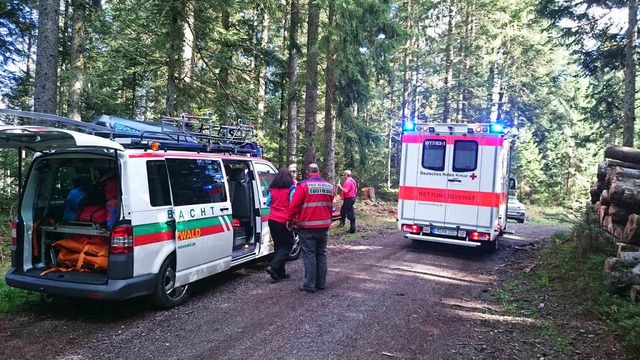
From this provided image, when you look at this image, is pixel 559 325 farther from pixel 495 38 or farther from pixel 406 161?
pixel 495 38

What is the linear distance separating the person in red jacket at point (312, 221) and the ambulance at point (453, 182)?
14.2 ft

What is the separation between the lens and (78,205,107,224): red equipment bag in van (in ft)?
18.4

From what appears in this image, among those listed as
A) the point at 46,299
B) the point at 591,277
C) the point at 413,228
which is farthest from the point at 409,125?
the point at 46,299

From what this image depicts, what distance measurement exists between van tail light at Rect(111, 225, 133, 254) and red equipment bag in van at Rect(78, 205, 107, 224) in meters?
0.64

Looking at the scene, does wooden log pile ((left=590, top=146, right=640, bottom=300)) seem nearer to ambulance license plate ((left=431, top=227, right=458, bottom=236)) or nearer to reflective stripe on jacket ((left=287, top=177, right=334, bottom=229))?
ambulance license plate ((left=431, top=227, right=458, bottom=236))

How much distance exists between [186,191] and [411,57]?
99.8 ft

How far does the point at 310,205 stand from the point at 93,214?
3002mm

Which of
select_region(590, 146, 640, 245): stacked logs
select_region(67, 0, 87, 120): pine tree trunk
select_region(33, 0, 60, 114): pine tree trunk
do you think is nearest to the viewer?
select_region(590, 146, 640, 245): stacked logs

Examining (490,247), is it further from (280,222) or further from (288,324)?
(288,324)

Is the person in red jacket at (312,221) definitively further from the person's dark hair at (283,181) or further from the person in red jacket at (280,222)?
the person's dark hair at (283,181)

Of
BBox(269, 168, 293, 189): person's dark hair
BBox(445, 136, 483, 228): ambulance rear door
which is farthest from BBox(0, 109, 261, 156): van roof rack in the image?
BBox(445, 136, 483, 228): ambulance rear door

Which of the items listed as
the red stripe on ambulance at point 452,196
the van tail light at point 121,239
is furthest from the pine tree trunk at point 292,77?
the van tail light at point 121,239

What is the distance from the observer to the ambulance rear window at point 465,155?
1009 centimetres

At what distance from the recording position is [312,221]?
6.77 meters
